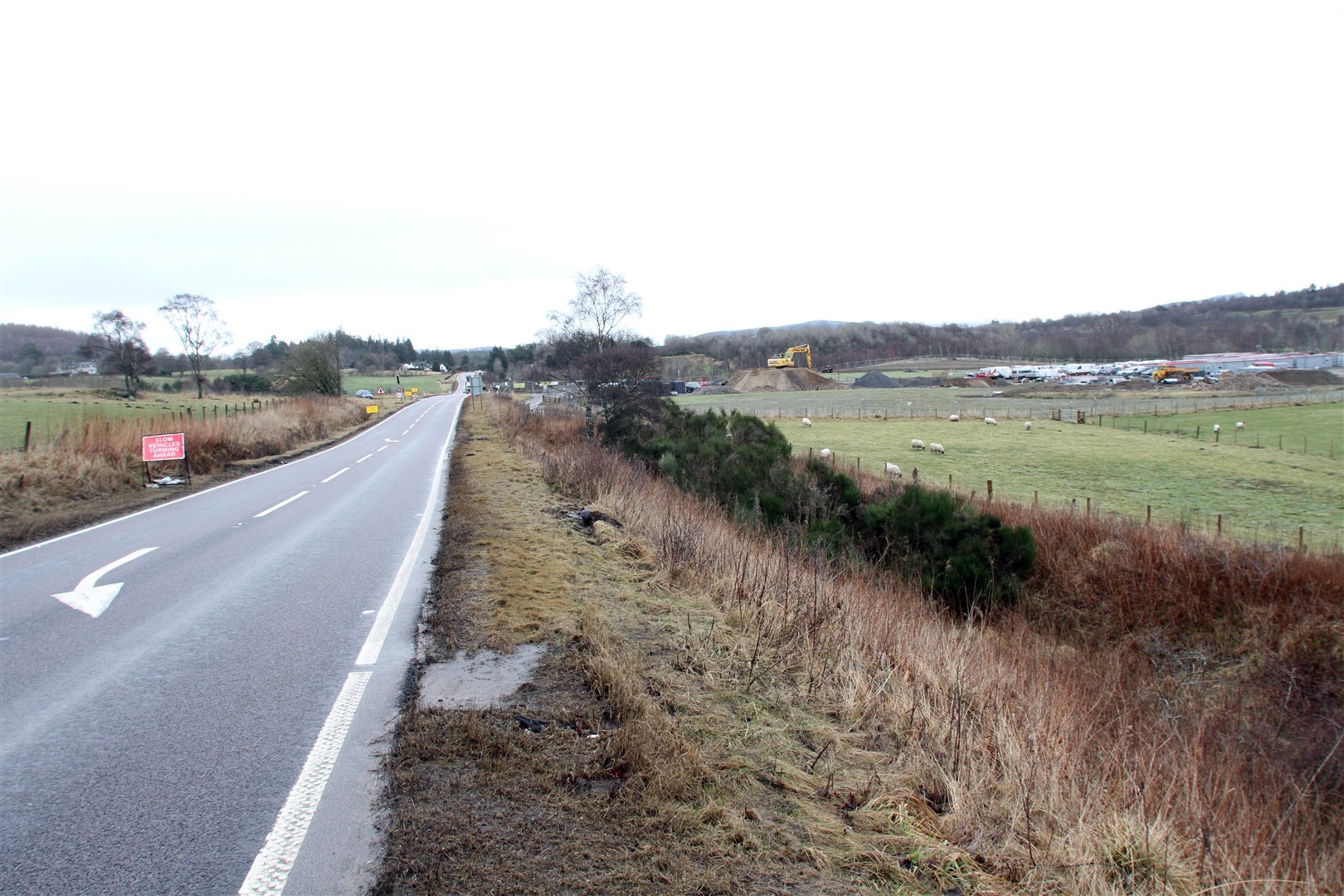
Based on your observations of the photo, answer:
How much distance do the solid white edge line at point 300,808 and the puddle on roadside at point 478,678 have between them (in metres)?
0.49

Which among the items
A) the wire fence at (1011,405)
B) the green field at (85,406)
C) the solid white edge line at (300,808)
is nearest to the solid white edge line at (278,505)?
the green field at (85,406)

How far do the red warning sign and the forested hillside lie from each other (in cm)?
13587

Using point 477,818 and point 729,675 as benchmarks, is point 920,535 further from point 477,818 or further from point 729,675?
point 477,818

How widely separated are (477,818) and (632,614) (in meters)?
3.23

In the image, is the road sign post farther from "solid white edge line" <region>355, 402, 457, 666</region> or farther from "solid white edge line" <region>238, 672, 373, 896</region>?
"solid white edge line" <region>238, 672, 373, 896</region>

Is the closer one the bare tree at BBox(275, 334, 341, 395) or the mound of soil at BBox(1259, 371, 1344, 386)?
the bare tree at BBox(275, 334, 341, 395)

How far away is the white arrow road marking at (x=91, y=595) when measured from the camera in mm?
7035

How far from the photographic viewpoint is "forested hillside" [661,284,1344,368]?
530ft

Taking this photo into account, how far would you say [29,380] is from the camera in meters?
66.8

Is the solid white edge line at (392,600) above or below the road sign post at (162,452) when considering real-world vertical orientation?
below

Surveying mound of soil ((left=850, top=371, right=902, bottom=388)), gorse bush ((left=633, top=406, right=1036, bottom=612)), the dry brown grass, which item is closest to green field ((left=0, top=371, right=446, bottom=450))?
gorse bush ((left=633, top=406, right=1036, bottom=612))

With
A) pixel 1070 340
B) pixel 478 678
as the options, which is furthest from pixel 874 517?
pixel 1070 340

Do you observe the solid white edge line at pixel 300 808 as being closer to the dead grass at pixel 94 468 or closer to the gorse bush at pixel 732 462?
the dead grass at pixel 94 468

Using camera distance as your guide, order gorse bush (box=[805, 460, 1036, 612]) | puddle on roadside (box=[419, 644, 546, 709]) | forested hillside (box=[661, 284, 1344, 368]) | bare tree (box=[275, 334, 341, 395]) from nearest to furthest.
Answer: puddle on roadside (box=[419, 644, 546, 709]) → gorse bush (box=[805, 460, 1036, 612]) → bare tree (box=[275, 334, 341, 395]) → forested hillside (box=[661, 284, 1344, 368])
